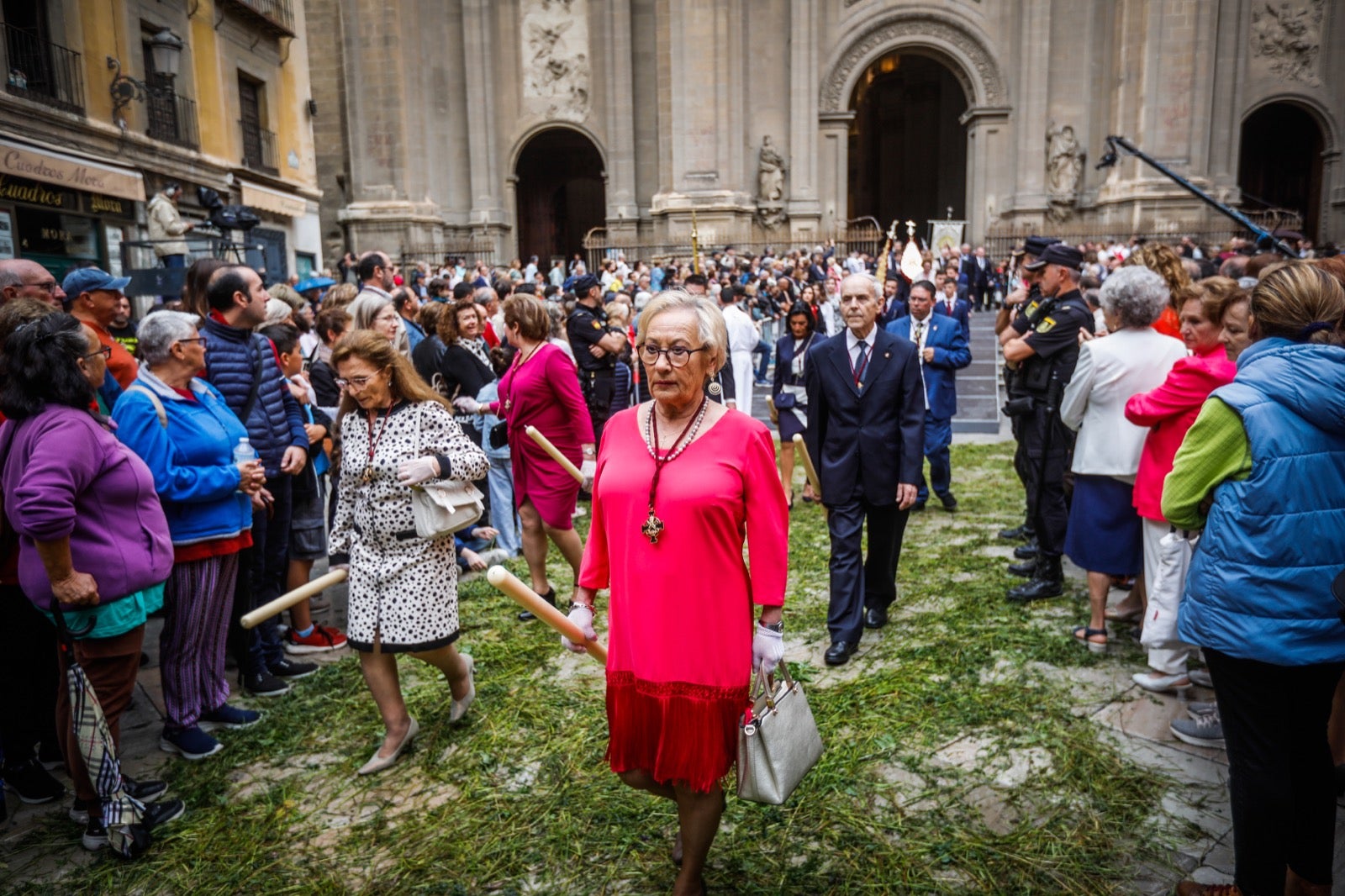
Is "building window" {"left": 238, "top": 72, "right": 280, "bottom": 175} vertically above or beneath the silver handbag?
above

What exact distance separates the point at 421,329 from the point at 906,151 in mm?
36194

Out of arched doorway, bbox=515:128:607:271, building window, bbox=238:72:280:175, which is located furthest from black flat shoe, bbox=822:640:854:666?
arched doorway, bbox=515:128:607:271

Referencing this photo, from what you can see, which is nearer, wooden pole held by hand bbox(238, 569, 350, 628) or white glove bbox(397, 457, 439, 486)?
wooden pole held by hand bbox(238, 569, 350, 628)

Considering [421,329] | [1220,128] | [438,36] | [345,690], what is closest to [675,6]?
[438,36]

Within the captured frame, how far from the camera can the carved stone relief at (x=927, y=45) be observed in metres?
27.2

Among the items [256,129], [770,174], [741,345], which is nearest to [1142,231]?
[770,174]

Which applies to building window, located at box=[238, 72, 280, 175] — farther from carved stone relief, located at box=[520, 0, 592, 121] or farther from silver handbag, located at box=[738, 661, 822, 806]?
silver handbag, located at box=[738, 661, 822, 806]

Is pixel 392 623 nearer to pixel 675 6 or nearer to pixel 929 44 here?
pixel 675 6

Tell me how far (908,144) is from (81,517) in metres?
40.5

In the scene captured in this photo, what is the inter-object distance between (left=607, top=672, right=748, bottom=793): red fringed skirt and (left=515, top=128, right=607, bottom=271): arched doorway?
29.2 m

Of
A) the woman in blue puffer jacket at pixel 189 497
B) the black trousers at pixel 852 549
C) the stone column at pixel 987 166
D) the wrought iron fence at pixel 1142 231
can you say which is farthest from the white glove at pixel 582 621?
the stone column at pixel 987 166

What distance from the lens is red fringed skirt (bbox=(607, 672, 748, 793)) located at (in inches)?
107

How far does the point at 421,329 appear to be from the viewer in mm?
7664

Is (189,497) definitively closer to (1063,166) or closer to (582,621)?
(582,621)
